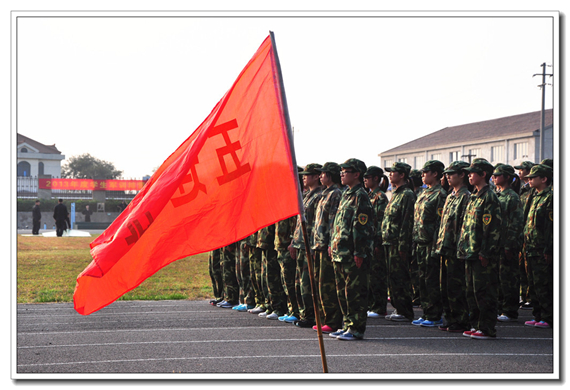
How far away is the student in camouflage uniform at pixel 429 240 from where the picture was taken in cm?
770

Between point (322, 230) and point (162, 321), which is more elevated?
point (322, 230)

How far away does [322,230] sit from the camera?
7.34m

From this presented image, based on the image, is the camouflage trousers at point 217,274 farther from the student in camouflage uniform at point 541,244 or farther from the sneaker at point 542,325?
the sneaker at point 542,325

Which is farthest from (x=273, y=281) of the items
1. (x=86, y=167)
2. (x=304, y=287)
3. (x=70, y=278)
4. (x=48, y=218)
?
(x=86, y=167)

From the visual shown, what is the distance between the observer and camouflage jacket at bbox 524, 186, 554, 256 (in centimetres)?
772

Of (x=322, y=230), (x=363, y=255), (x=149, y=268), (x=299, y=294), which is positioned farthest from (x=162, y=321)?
(x=149, y=268)

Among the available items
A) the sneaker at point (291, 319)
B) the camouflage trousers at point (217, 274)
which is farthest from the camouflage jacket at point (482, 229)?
the camouflage trousers at point (217, 274)

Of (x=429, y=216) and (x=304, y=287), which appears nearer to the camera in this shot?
(x=304, y=287)

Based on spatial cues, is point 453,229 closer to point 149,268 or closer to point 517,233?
point 517,233

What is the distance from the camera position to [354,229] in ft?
22.2

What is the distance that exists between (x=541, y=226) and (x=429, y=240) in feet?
5.14

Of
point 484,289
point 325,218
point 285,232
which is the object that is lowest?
point 484,289

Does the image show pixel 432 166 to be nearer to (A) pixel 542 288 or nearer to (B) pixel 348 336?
(A) pixel 542 288
